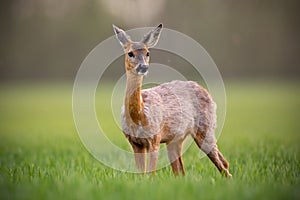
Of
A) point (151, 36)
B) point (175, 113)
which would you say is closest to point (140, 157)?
point (175, 113)

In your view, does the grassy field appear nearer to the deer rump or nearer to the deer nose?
the deer rump

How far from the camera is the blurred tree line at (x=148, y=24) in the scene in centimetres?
2167

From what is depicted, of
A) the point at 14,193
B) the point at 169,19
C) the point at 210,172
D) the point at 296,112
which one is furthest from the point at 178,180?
the point at 169,19

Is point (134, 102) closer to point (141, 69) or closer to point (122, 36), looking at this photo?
point (141, 69)

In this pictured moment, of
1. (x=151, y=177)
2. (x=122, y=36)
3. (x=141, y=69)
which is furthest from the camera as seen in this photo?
(x=122, y=36)

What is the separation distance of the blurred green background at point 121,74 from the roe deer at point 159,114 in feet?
1.04

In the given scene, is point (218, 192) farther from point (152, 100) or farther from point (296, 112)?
point (296, 112)

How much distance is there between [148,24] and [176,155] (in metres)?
13.8

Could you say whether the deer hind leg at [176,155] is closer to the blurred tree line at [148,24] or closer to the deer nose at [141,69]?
the deer nose at [141,69]

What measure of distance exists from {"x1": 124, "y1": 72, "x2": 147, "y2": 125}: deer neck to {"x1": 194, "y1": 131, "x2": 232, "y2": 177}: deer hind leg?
118cm

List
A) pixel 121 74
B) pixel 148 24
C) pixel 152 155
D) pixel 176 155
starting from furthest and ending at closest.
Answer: pixel 121 74 → pixel 148 24 → pixel 176 155 → pixel 152 155

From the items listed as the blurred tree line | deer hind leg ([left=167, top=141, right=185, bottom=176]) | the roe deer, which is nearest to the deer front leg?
the roe deer

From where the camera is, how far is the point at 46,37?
1428 inches

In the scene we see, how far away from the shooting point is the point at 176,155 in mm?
7207
